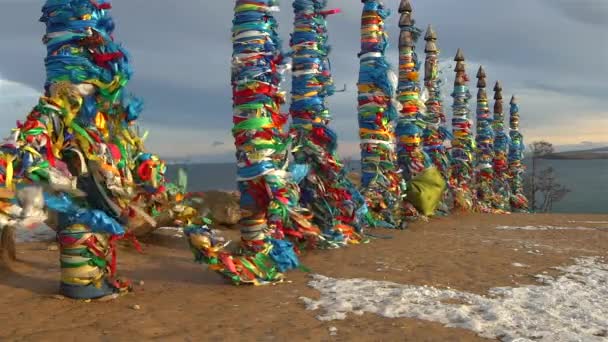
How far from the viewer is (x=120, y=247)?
25.1 feet

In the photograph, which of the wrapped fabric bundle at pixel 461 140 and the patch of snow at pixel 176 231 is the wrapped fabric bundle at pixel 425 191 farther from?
the patch of snow at pixel 176 231

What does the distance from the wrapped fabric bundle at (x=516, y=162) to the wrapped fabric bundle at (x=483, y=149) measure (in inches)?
112

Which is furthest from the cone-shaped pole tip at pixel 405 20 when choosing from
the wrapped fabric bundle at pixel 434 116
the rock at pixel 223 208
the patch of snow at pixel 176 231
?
the patch of snow at pixel 176 231

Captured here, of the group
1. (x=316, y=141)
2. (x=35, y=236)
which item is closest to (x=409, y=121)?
(x=316, y=141)

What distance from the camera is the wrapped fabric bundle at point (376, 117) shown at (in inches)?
393

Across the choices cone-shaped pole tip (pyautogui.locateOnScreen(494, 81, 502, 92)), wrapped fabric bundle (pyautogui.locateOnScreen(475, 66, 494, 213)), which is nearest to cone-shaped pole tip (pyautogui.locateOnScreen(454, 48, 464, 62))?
wrapped fabric bundle (pyautogui.locateOnScreen(475, 66, 494, 213))

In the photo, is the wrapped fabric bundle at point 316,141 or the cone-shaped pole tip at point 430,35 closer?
the wrapped fabric bundle at point 316,141

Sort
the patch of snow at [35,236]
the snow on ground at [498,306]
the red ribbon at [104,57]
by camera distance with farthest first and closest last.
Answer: the patch of snow at [35,236], the red ribbon at [104,57], the snow on ground at [498,306]

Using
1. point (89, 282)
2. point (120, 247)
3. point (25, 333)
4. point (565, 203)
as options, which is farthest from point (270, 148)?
point (565, 203)

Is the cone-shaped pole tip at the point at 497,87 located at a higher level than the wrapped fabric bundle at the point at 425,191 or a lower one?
higher

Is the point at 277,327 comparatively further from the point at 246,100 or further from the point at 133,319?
the point at 246,100

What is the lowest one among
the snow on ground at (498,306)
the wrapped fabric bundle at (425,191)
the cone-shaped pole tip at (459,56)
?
the snow on ground at (498,306)

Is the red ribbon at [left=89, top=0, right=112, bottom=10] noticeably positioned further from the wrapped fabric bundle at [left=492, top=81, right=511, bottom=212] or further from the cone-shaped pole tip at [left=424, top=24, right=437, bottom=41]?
the wrapped fabric bundle at [left=492, top=81, right=511, bottom=212]

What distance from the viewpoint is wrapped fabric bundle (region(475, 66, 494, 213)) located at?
17906mm
